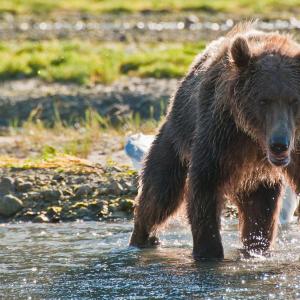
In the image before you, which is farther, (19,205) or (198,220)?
(19,205)

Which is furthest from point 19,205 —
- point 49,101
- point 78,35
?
point 78,35

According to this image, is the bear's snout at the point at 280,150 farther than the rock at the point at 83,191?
No

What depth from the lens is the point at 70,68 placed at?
18734 millimetres

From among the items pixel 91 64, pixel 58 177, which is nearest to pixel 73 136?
pixel 58 177

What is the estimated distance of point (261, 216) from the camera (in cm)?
838

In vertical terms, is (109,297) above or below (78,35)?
below

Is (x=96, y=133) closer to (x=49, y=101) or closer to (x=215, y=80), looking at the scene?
(x=49, y=101)

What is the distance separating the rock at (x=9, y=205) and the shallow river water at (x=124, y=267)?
306 millimetres

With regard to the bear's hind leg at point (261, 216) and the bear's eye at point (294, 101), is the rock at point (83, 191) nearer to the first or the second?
the bear's hind leg at point (261, 216)

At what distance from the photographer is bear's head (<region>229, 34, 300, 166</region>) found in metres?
6.94

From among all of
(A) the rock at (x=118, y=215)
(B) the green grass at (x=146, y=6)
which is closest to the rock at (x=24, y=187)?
(A) the rock at (x=118, y=215)

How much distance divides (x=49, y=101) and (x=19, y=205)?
6559mm

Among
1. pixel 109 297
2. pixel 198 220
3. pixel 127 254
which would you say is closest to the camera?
pixel 109 297

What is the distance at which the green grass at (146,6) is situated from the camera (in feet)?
127
